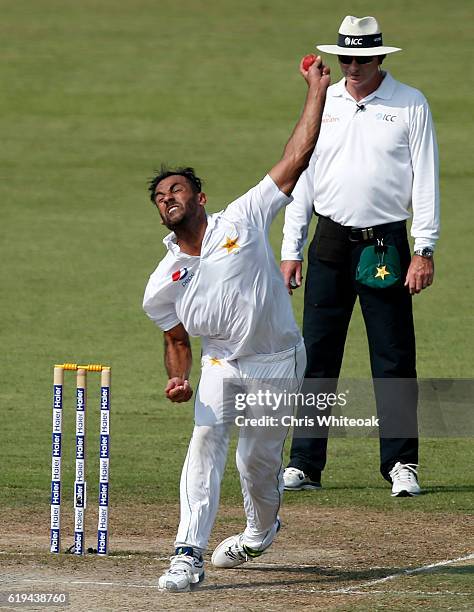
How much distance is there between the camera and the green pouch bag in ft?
30.4

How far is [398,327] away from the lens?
30.9 feet

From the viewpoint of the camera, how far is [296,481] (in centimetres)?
962

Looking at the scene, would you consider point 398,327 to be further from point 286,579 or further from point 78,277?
point 78,277

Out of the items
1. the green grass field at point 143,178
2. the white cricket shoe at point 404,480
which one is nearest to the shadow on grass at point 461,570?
the green grass field at point 143,178

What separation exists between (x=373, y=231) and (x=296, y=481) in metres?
1.52

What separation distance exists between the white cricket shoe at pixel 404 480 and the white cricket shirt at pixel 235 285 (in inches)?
84.0

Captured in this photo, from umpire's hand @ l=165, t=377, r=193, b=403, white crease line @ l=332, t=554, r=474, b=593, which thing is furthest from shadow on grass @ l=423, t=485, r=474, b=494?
umpire's hand @ l=165, t=377, r=193, b=403

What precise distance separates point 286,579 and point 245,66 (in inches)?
1065

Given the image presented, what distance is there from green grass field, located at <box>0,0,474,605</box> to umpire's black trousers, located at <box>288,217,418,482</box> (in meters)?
0.30

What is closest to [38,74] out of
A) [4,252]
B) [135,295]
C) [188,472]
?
[4,252]

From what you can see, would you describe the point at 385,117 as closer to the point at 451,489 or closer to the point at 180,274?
the point at 451,489

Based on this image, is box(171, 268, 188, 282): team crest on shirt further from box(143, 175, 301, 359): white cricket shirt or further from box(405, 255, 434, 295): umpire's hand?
box(405, 255, 434, 295): umpire's hand

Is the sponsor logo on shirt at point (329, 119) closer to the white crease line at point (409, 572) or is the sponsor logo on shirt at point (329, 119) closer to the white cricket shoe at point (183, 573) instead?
the white crease line at point (409, 572)

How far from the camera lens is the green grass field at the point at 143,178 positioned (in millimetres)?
10570
